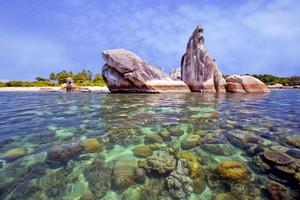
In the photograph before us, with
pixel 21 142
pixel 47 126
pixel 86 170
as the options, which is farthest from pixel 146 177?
pixel 47 126

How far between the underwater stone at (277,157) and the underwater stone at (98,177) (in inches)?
110

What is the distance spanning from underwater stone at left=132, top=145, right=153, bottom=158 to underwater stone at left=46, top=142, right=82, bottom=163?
1.13m

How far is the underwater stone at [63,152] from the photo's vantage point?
140 inches

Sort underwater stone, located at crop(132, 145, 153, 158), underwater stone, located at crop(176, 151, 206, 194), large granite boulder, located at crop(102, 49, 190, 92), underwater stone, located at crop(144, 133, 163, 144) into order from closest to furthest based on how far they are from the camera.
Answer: underwater stone, located at crop(176, 151, 206, 194) → underwater stone, located at crop(132, 145, 153, 158) → underwater stone, located at crop(144, 133, 163, 144) → large granite boulder, located at crop(102, 49, 190, 92)

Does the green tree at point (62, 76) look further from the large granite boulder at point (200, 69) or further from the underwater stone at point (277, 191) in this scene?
the underwater stone at point (277, 191)

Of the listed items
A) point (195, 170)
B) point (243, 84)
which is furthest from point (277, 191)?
point (243, 84)

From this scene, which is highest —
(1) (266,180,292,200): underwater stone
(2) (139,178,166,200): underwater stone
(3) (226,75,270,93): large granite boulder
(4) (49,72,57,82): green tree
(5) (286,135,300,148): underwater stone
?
(4) (49,72,57,82): green tree

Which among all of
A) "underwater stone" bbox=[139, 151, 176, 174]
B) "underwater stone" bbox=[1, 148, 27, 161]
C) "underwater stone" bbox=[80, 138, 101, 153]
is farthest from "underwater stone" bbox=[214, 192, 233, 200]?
"underwater stone" bbox=[1, 148, 27, 161]

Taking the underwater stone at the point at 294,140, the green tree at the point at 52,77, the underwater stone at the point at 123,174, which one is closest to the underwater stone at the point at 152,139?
the underwater stone at the point at 123,174

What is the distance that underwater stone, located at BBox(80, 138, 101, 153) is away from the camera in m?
3.99

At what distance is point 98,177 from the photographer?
3057mm

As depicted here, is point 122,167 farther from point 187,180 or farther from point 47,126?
point 47,126

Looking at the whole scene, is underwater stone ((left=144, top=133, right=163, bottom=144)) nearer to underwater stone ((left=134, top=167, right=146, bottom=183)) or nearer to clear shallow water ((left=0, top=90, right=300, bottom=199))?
clear shallow water ((left=0, top=90, right=300, bottom=199))

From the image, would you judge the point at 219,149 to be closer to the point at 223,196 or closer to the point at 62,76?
the point at 223,196
